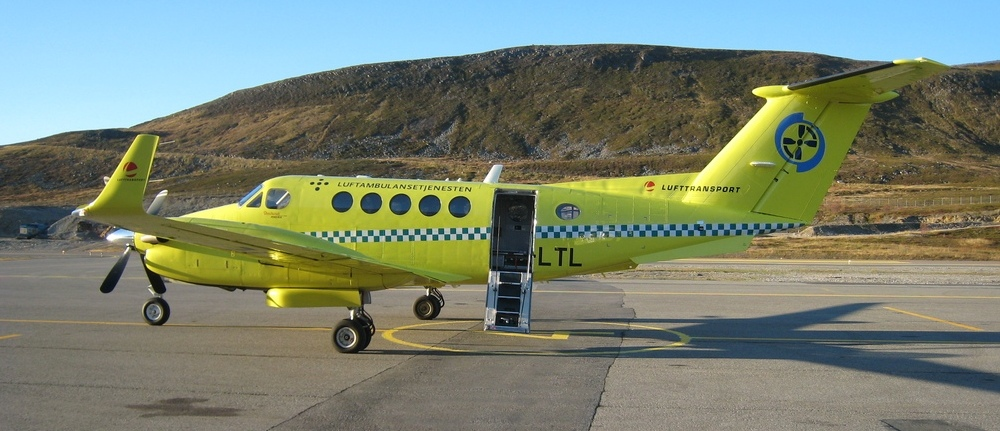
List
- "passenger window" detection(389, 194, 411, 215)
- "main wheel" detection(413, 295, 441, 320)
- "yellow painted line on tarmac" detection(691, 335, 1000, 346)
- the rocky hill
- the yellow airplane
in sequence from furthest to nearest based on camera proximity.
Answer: the rocky hill
"main wheel" detection(413, 295, 441, 320)
"passenger window" detection(389, 194, 411, 215)
the yellow airplane
"yellow painted line on tarmac" detection(691, 335, 1000, 346)

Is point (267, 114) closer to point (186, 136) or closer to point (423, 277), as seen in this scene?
point (186, 136)

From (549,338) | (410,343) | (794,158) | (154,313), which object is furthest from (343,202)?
(794,158)

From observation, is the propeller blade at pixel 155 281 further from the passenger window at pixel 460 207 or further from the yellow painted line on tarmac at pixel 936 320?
the yellow painted line on tarmac at pixel 936 320

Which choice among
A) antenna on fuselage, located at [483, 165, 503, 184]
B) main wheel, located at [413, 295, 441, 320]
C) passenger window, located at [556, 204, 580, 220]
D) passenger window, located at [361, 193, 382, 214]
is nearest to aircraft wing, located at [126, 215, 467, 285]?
passenger window, located at [361, 193, 382, 214]

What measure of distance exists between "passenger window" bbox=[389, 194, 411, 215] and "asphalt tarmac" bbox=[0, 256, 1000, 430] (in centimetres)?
230

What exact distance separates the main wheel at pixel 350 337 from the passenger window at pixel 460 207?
2.89 m

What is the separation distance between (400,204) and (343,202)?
109 centimetres

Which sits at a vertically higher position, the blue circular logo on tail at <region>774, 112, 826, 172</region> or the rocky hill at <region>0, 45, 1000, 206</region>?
the rocky hill at <region>0, 45, 1000, 206</region>

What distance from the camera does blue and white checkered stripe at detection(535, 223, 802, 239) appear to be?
14.5 meters

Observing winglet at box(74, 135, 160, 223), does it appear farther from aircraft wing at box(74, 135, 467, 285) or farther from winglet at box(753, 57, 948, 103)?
winglet at box(753, 57, 948, 103)

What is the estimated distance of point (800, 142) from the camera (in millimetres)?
14703

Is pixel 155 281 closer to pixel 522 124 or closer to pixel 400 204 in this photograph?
pixel 400 204

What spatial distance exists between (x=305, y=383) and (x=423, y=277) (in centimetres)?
415

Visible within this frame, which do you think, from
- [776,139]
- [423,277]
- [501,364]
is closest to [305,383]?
[501,364]
